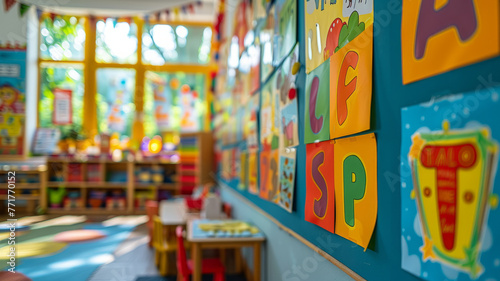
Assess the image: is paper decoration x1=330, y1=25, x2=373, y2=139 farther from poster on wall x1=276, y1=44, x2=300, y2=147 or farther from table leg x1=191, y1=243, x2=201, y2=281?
table leg x1=191, y1=243, x2=201, y2=281

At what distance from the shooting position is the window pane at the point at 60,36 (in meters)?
3.40

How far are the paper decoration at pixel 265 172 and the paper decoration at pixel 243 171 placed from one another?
0.60 m

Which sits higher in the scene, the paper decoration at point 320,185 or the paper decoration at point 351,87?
the paper decoration at point 351,87

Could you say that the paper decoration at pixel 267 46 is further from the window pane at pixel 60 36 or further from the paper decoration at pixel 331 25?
the window pane at pixel 60 36

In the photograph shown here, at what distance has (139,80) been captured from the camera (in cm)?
730

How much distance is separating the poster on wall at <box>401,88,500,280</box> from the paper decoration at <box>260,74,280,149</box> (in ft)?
4.66

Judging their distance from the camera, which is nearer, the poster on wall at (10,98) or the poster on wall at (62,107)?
the poster on wall at (10,98)

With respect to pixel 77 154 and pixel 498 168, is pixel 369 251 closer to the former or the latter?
pixel 498 168

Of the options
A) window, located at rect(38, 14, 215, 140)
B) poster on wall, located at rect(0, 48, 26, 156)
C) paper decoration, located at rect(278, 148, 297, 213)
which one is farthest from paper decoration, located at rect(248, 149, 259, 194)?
window, located at rect(38, 14, 215, 140)

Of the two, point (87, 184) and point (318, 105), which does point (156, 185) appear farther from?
point (318, 105)

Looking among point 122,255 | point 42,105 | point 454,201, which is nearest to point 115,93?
point 42,105

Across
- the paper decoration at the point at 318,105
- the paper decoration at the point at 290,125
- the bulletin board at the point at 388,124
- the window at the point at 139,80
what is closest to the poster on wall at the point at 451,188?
the bulletin board at the point at 388,124

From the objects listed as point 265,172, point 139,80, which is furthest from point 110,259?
point 139,80

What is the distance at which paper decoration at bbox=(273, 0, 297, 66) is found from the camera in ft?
6.64
